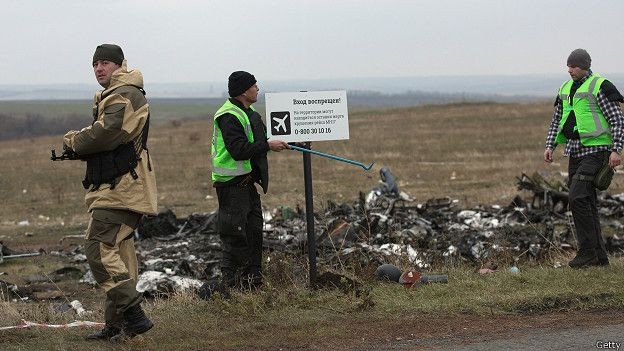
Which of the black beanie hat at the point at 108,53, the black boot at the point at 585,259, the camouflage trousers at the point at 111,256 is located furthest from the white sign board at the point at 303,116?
the black boot at the point at 585,259

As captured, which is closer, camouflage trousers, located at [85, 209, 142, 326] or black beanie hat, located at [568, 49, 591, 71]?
camouflage trousers, located at [85, 209, 142, 326]

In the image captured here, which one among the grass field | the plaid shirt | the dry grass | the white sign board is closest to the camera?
the grass field

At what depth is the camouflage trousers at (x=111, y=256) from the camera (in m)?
6.95

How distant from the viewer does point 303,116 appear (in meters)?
8.45

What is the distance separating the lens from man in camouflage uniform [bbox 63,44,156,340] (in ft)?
22.6

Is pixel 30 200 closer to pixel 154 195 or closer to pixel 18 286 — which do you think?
pixel 18 286

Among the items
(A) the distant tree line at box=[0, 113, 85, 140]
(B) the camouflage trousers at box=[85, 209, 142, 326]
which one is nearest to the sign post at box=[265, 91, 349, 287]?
(B) the camouflage trousers at box=[85, 209, 142, 326]

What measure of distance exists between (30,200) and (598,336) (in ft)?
63.7

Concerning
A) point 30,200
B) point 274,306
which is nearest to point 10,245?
point 30,200

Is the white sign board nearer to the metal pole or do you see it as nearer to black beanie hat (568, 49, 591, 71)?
the metal pole

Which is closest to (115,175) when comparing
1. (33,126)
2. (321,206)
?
(321,206)

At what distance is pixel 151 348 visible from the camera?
6.93 meters

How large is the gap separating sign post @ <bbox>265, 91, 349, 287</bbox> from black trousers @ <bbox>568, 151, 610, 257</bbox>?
2629 mm

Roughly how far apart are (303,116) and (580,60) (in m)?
2.97
